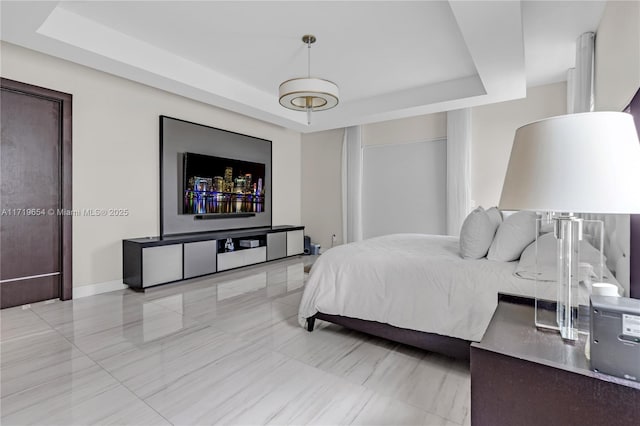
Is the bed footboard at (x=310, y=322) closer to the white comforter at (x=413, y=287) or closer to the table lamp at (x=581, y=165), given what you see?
the white comforter at (x=413, y=287)

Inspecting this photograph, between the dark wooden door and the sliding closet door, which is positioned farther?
the sliding closet door

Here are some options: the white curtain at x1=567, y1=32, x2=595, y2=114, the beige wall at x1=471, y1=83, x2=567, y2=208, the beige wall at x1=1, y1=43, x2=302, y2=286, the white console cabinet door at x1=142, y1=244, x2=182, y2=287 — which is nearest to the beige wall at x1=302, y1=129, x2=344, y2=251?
the beige wall at x1=471, y1=83, x2=567, y2=208

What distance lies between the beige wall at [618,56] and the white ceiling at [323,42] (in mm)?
432

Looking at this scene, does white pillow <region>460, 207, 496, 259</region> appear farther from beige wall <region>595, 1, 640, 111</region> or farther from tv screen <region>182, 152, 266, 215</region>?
tv screen <region>182, 152, 266, 215</region>

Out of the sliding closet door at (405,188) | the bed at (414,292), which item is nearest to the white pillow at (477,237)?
the bed at (414,292)

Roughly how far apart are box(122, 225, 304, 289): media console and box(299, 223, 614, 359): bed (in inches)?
79.8

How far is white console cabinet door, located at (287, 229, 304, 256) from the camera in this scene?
5609 mm

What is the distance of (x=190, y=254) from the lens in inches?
158

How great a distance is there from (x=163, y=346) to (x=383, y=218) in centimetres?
413

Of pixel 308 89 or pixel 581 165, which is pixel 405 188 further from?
pixel 581 165

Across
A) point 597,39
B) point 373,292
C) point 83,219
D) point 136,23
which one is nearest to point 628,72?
point 597,39

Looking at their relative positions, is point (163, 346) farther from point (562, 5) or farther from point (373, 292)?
point (562, 5)

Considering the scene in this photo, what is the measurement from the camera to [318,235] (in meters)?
6.36

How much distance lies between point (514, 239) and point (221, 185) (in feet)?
12.8
